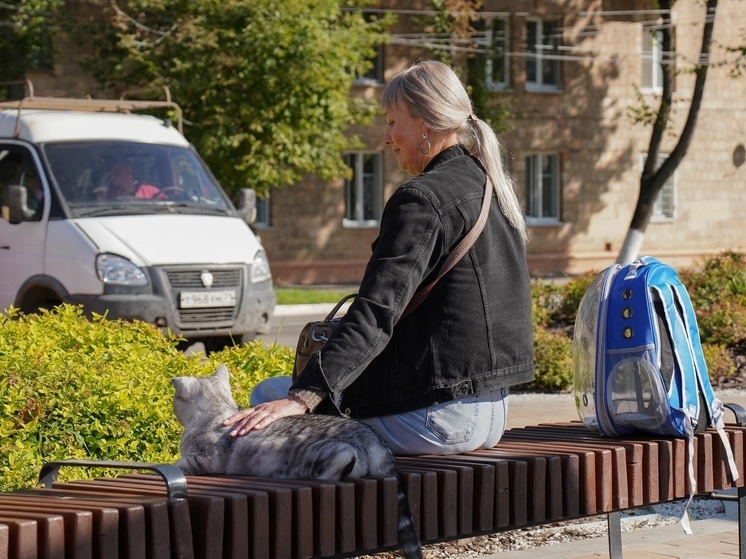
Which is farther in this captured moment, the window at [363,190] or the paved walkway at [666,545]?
the window at [363,190]

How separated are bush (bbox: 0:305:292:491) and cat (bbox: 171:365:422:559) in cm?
175

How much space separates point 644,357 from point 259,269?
9.05m

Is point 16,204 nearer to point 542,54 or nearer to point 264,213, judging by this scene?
point 264,213

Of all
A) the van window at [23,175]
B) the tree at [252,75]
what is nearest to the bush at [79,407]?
the van window at [23,175]

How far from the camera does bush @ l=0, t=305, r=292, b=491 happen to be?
546 centimetres

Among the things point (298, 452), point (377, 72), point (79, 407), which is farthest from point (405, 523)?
point (377, 72)

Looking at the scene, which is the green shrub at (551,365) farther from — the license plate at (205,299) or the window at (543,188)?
the window at (543,188)

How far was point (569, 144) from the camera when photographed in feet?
118

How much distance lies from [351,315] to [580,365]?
1.22 m

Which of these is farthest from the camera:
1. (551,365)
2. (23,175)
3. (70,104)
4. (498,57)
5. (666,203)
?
(666,203)

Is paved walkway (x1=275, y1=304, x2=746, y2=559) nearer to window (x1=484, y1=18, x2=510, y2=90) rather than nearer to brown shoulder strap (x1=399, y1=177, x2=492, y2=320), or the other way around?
brown shoulder strap (x1=399, y1=177, x2=492, y2=320)

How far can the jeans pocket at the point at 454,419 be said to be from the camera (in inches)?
159

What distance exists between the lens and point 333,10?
2256cm

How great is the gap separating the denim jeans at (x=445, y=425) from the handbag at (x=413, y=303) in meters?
0.27
